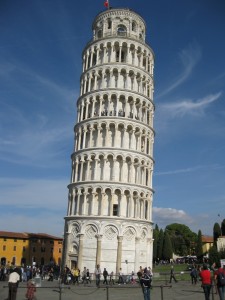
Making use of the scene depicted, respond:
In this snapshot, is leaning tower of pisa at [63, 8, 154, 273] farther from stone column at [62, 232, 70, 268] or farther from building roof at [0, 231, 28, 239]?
building roof at [0, 231, 28, 239]

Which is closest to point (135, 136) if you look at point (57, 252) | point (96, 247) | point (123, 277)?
point (96, 247)

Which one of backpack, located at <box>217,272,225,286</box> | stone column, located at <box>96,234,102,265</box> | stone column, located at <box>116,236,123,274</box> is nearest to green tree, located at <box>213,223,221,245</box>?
stone column, located at <box>116,236,123,274</box>

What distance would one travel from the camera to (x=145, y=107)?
49000mm

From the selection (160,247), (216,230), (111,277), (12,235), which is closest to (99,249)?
(111,277)

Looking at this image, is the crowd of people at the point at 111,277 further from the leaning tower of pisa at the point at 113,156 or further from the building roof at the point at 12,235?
the building roof at the point at 12,235

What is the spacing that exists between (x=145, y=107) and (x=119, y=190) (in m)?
12.8

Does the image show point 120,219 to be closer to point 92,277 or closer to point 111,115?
point 92,277

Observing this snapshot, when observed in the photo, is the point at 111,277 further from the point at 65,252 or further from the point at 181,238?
the point at 181,238

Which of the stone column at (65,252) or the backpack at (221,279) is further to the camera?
the stone column at (65,252)

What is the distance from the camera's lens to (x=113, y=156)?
145ft

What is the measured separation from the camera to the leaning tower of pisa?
138 ft

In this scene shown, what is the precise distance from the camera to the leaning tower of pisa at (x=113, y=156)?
42031 millimetres

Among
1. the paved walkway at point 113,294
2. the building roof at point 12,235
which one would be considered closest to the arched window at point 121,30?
the paved walkway at point 113,294

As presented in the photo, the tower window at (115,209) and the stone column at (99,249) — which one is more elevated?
the tower window at (115,209)
